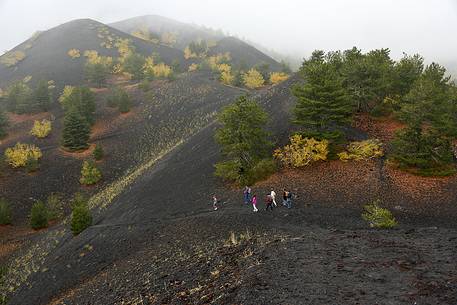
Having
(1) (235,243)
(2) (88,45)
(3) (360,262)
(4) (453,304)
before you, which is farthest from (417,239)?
(2) (88,45)

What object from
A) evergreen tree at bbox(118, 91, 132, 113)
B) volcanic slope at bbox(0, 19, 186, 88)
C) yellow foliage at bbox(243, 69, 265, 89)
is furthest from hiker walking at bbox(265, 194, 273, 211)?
volcanic slope at bbox(0, 19, 186, 88)

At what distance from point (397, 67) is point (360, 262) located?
29.5 metres

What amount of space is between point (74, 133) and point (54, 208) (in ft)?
52.9

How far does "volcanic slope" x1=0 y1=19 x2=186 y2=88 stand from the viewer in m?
112

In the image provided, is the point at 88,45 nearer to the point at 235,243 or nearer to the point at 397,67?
the point at 397,67

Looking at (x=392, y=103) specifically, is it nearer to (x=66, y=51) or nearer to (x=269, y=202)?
(x=269, y=202)

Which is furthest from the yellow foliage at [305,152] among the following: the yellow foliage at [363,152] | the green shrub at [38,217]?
the green shrub at [38,217]

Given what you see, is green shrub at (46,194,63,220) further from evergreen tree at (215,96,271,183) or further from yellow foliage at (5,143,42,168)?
evergreen tree at (215,96,271,183)

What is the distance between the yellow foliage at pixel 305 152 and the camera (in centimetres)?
2927

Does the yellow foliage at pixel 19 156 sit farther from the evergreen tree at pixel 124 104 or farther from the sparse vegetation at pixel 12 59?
the sparse vegetation at pixel 12 59

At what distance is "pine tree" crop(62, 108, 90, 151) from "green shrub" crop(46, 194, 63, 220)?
A: 12.2 metres

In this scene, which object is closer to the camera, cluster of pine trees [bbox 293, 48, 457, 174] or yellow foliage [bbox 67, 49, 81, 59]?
cluster of pine trees [bbox 293, 48, 457, 174]

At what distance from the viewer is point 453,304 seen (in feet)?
38.0

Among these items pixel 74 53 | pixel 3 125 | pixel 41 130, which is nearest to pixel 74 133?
pixel 41 130
